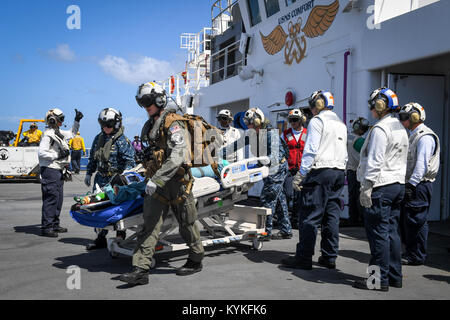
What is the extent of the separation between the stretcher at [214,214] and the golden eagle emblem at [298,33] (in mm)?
4571

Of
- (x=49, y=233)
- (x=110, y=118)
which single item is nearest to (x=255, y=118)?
(x=110, y=118)

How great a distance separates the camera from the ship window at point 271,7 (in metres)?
11.5

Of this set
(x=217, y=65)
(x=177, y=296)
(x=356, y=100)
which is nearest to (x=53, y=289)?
(x=177, y=296)

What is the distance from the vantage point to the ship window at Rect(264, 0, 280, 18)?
1152 cm

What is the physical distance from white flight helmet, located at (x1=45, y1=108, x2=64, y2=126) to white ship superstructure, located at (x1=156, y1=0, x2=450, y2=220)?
533 centimetres

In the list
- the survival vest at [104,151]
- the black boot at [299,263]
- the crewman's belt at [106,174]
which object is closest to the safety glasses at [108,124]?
the survival vest at [104,151]

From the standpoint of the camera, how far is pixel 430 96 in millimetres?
8203

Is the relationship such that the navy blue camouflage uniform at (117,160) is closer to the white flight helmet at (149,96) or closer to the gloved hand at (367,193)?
the white flight helmet at (149,96)

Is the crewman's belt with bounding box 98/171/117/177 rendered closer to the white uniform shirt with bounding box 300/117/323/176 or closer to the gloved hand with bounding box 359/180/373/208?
the white uniform shirt with bounding box 300/117/323/176

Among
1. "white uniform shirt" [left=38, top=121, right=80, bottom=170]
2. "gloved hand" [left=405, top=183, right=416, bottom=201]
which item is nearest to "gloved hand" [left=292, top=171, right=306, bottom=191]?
"gloved hand" [left=405, top=183, right=416, bottom=201]

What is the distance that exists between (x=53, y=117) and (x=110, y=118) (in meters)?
1.78

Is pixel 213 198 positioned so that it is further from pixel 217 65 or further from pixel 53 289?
pixel 217 65

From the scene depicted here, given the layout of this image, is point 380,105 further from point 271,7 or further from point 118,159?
point 271,7
